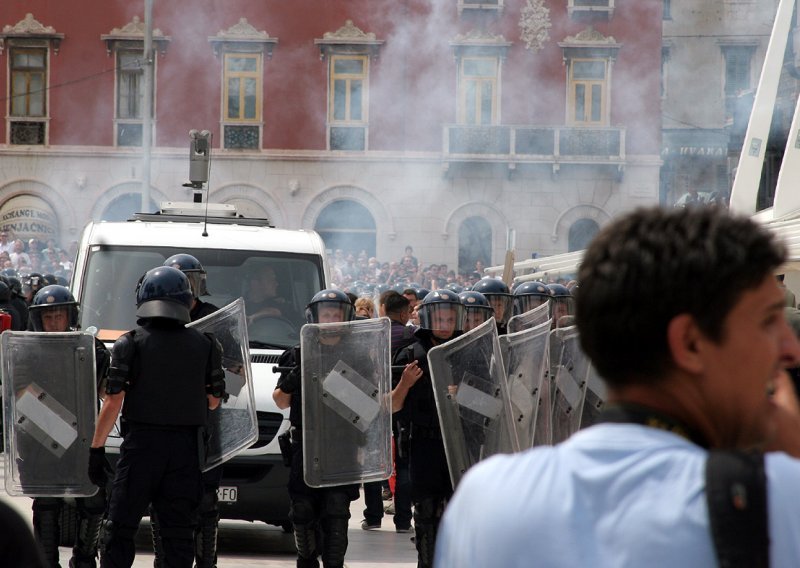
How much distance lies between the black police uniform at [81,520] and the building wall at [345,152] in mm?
26103

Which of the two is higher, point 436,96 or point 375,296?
point 436,96

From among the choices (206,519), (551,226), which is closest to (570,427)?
(206,519)

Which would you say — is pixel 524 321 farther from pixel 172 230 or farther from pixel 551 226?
pixel 551 226

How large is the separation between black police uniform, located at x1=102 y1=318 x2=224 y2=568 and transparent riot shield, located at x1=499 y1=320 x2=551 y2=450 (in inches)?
73.4

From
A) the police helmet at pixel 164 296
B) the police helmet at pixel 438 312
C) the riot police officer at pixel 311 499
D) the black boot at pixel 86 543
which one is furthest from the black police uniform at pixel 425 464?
the black boot at pixel 86 543

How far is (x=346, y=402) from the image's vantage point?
7.42 meters

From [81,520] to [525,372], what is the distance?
8.02ft

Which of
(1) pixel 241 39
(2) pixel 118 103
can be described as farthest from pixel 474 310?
(2) pixel 118 103

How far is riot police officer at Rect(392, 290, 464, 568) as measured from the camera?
7.48 m

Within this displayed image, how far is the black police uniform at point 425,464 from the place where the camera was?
7.48m

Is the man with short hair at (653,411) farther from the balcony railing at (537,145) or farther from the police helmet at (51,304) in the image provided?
the balcony railing at (537,145)

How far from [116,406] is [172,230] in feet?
10.9

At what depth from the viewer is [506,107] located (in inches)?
1350

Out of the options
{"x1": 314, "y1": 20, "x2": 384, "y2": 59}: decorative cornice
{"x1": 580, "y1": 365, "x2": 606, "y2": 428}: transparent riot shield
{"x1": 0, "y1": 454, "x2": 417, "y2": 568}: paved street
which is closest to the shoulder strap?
{"x1": 0, "y1": 454, "x2": 417, "y2": 568}: paved street
